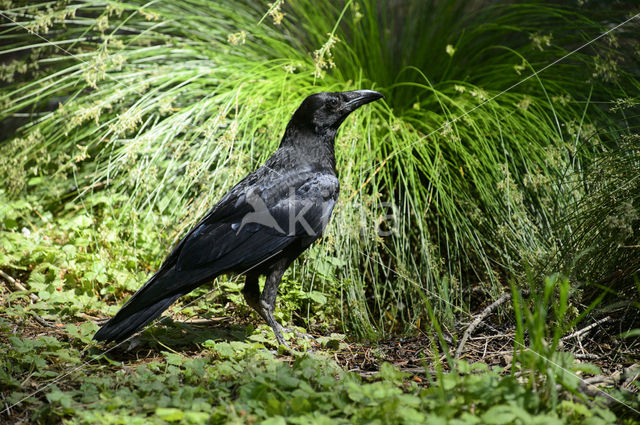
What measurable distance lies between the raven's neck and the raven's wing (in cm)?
11

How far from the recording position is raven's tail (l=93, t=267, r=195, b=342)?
89.9 inches

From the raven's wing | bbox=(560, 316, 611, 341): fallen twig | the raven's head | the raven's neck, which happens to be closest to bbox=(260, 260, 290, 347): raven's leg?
the raven's wing

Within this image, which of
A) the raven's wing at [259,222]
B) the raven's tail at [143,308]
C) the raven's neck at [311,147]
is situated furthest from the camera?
the raven's neck at [311,147]

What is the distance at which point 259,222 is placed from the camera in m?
2.62

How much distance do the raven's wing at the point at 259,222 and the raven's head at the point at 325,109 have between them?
32 cm

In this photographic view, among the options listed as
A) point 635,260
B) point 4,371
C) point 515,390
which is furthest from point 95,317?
point 635,260

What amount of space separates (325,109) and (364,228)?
694 millimetres

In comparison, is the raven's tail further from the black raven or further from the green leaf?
the green leaf

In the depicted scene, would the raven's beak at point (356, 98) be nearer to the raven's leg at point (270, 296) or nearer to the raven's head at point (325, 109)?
the raven's head at point (325, 109)

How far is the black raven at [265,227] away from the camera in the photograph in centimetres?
240

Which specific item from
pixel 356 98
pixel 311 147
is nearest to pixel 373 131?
pixel 356 98

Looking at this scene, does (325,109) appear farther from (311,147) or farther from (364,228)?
(364,228)

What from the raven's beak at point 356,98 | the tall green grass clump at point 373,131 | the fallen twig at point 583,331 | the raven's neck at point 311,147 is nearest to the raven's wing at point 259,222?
the raven's neck at point 311,147

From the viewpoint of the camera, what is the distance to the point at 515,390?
5.20ft
